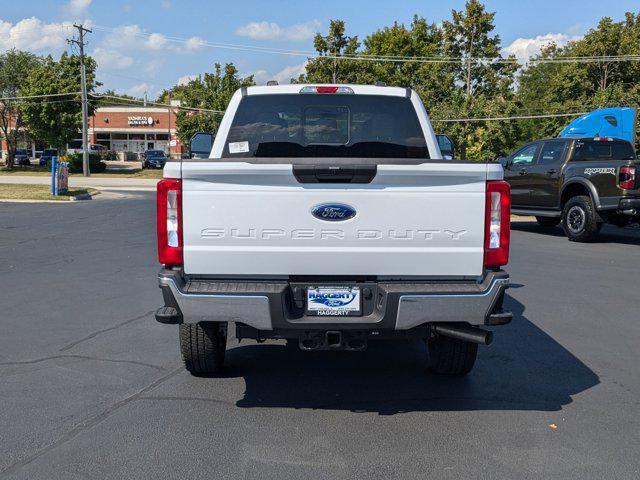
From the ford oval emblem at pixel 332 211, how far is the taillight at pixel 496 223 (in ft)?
2.72

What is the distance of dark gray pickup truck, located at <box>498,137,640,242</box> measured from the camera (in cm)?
1336

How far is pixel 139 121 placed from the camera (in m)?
87.8

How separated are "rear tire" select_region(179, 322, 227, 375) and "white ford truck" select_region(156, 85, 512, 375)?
26.2 inches

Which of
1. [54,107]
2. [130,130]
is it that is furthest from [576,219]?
[130,130]

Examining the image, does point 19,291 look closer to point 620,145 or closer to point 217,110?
point 620,145

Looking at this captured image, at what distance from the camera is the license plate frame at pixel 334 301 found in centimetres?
417

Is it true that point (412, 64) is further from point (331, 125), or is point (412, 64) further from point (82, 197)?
point (331, 125)

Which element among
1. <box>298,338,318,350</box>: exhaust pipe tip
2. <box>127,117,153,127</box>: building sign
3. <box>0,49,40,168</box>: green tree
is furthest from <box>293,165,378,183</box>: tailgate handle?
<box>127,117,153,127</box>: building sign

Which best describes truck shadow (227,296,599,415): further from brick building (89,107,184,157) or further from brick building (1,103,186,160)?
brick building (89,107,184,157)

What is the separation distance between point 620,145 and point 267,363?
1201 centimetres

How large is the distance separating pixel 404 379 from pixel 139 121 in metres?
87.3

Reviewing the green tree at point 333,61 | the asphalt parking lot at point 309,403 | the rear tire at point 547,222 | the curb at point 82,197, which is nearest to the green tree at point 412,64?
the green tree at point 333,61

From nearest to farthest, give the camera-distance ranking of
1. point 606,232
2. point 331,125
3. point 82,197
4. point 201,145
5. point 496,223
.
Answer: point 496,223
point 331,125
point 201,145
point 606,232
point 82,197

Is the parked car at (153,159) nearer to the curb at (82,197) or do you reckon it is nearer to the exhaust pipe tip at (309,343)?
the curb at (82,197)
